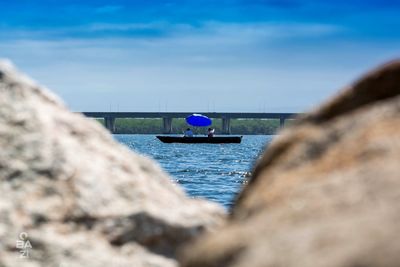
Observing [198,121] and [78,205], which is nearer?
[78,205]

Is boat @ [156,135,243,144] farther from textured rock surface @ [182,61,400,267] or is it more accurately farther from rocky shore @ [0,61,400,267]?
textured rock surface @ [182,61,400,267]

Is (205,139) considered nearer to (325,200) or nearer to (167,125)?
(167,125)

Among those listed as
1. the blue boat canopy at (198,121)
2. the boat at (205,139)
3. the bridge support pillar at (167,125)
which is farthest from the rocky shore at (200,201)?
the bridge support pillar at (167,125)

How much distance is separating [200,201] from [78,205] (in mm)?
1008

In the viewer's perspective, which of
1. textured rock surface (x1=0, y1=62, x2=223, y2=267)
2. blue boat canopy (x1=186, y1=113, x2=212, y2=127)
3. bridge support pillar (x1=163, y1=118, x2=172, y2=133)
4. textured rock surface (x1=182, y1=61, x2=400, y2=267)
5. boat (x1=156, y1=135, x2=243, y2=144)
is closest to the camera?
textured rock surface (x1=182, y1=61, x2=400, y2=267)

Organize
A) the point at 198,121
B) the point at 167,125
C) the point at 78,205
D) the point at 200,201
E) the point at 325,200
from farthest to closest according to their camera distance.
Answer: the point at 167,125
the point at 198,121
the point at 200,201
the point at 78,205
the point at 325,200

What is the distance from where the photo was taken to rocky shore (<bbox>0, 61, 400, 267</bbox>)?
270 cm

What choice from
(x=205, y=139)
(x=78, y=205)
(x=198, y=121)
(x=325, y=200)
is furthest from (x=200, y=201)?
(x=198, y=121)

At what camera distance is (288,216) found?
3076 mm

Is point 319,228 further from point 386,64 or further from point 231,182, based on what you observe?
point 231,182

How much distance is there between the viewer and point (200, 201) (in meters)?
5.80

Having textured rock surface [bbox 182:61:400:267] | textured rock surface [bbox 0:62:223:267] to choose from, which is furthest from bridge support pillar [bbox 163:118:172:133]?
textured rock surface [bbox 182:61:400:267]

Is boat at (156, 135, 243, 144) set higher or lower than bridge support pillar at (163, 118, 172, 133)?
lower

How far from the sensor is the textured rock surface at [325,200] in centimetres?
249
